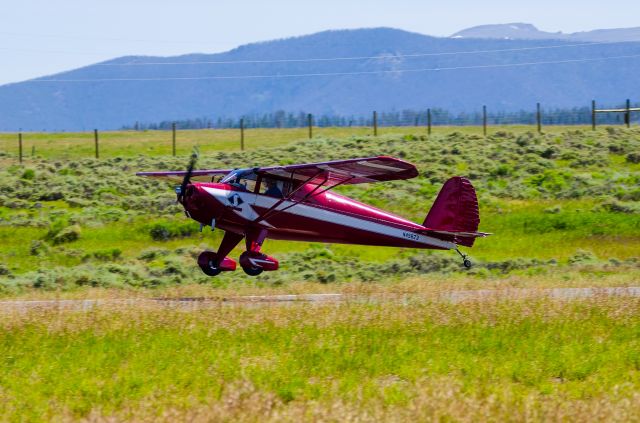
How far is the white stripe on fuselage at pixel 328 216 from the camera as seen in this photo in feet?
75.7

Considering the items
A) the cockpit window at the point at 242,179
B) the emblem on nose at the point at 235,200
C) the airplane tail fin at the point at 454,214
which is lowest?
the airplane tail fin at the point at 454,214

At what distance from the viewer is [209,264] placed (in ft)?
78.3

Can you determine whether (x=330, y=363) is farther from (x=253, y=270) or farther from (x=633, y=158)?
(x=633, y=158)

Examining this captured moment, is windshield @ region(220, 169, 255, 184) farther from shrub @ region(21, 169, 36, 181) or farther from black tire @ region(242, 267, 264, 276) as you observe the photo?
shrub @ region(21, 169, 36, 181)

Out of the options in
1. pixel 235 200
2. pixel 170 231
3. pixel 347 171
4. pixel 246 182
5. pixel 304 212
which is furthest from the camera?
pixel 170 231

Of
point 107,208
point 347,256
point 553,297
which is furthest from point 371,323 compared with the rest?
point 107,208

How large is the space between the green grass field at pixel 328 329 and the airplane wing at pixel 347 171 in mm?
2408

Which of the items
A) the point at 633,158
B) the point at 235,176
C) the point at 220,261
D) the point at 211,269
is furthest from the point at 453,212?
the point at 633,158

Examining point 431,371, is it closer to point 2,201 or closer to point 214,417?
point 214,417

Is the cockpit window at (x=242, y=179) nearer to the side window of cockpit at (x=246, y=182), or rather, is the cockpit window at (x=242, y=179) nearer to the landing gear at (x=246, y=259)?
the side window of cockpit at (x=246, y=182)

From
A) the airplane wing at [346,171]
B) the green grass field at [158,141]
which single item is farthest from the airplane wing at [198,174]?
the green grass field at [158,141]

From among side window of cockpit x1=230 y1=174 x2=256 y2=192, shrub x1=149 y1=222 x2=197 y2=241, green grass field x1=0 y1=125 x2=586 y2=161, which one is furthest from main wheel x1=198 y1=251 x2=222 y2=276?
green grass field x1=0 y1=125 x2=586 y2=161

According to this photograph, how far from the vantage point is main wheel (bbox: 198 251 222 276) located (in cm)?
2381

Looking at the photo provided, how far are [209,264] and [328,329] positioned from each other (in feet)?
29.9
